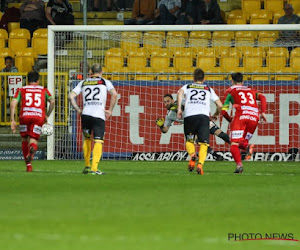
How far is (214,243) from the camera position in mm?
7426

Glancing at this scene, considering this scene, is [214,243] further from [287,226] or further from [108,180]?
[108,180]

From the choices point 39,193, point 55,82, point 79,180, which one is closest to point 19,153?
point 55,82

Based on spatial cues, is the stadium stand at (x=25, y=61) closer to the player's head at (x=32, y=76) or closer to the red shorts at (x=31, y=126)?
the player's head at (x=32, y=76)

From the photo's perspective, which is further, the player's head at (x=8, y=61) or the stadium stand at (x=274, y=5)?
the stadium stand at (x=274, y=5)

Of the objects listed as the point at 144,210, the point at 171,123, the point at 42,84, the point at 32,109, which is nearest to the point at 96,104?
the point at 32,109

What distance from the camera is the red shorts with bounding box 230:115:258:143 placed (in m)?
17.1

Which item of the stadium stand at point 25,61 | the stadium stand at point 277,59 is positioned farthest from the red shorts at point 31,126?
the stadium stand at point 25,61

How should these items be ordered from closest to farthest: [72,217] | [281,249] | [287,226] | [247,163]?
[281,249] < [287,226] < [72,217] < [247,163]

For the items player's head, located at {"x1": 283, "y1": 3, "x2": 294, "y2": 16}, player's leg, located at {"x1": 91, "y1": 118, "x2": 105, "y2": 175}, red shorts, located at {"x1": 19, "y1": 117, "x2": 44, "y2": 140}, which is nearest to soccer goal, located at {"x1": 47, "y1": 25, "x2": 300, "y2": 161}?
player's head, located at {"x1": 283, "y1": 3, "x2": 294, "y2": 16}

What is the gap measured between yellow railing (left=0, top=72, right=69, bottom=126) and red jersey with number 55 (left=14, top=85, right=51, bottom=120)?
18.8 feet

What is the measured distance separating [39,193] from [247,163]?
10198 mm

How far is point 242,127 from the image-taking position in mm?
17172

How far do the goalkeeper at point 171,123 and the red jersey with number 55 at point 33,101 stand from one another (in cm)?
329

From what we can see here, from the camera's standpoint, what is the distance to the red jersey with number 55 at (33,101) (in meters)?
17.2
